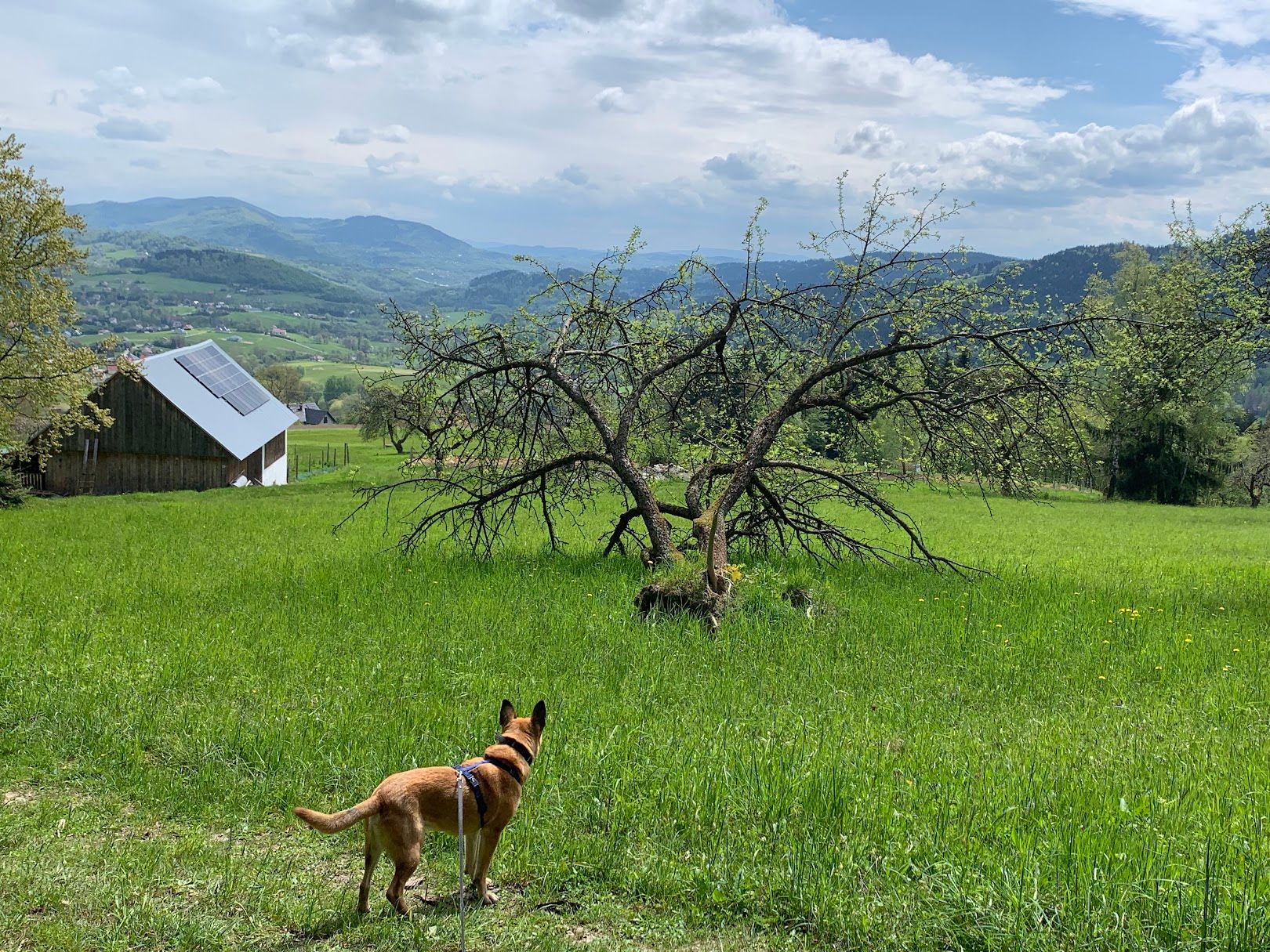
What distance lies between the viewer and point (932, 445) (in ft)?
41.6

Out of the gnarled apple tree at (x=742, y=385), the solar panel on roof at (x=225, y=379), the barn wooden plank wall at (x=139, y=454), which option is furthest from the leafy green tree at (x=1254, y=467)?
the solar panel on roof at (x=225, y=379)

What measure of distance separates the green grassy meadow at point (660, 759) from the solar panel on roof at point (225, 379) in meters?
42.0

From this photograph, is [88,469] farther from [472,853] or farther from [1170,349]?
[472,853]

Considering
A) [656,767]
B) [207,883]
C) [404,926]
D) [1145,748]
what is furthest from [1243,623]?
[207,883]

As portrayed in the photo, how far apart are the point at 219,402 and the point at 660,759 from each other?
50200 mm

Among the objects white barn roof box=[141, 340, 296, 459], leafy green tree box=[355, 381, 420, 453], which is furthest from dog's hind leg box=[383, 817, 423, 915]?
white barn roof box=[141, 340, 296, 459]

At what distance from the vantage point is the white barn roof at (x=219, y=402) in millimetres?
44812

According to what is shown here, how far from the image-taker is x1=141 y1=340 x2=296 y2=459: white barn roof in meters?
44.8

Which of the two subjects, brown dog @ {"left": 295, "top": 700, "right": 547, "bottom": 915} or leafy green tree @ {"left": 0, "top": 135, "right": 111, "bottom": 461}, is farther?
leafy green tree @ {"left": 0, "top": 135, "right": 111, "bottom": 461}

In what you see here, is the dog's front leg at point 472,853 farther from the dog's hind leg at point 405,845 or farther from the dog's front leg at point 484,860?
A: the dog's hind leg at point 405,845

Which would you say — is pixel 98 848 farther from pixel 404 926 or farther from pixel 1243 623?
pixel 1243 623

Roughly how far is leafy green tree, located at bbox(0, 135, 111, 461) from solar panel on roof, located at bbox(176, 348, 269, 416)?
19489mm

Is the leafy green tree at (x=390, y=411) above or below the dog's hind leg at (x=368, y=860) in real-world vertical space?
above

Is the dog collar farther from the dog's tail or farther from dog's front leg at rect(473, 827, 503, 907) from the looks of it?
the dog's tail
